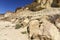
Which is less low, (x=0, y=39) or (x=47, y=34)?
(x=47, y=34)

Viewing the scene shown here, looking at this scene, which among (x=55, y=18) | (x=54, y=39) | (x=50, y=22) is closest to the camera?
(x=54, y=39)

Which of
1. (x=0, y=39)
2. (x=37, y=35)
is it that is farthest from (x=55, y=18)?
(x=0, y=39)

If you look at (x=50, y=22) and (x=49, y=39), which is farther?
(x=50, y=22)

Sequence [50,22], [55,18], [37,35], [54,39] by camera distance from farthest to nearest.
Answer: [55,18] → [50,22] → [37,35] → [54,39]

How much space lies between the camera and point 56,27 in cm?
1147

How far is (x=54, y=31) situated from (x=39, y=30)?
1199 millimetres

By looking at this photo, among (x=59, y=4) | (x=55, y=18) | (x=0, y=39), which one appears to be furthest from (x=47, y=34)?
(x=59, y=4)

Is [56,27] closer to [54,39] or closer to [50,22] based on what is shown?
[50,22]

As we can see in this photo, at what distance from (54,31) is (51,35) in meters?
0.57

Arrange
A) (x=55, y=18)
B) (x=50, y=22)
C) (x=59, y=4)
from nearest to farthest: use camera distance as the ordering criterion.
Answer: (x=50, y=22) < (x=55, y=18) < (x=59, y=4)

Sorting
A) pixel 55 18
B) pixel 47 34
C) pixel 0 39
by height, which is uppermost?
pixel 55 18

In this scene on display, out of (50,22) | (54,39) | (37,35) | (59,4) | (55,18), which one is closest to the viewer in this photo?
(54,39)

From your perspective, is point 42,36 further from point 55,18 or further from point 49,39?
point 55,18

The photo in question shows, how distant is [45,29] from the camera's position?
1069 cm
